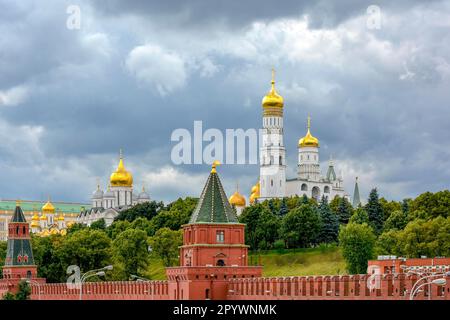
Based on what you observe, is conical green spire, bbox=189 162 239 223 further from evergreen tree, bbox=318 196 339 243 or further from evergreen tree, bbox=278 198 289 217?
evergreen tree, bbox=278 198 289 217

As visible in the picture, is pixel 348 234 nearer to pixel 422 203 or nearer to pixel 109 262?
pixel 422 203

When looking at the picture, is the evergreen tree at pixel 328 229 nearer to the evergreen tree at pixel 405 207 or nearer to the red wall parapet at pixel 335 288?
the evergreen tree at pixel 405 207

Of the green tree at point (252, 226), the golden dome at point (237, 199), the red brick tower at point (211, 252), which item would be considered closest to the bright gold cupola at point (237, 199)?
the golden dome at point (237, 199)

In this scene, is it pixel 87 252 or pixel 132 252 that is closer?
pixel 132 252

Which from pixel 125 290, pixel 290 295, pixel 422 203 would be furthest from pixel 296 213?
pixel 290 295

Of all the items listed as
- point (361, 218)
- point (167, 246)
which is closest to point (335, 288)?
point (361, 218)

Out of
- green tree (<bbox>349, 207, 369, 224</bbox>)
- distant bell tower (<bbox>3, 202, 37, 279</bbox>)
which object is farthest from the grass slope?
distant bell tower (<bbox>3, 202, 37, 279</bbox>)

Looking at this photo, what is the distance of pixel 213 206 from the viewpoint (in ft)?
A: 276

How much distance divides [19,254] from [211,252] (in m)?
47.1

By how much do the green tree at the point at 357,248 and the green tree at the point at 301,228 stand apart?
61.8 feet

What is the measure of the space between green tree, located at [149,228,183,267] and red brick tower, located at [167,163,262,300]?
2011 inches

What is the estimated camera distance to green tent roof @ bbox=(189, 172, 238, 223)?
8400cm

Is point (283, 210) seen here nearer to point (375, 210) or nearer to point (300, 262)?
point (375, 210)
